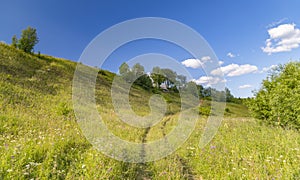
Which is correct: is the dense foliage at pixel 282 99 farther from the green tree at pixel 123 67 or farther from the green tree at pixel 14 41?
the green tree at pixel 14 41

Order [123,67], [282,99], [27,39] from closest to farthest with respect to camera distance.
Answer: [282,99] → [123,67] → [27,39]

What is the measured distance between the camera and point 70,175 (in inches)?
142

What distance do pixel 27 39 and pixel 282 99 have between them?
40423 mm

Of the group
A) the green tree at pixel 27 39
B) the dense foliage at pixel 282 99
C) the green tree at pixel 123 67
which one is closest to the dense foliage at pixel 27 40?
the green tree at pixel 27 39

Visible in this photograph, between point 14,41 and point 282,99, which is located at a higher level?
point 14,41

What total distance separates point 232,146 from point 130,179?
392 centimetres

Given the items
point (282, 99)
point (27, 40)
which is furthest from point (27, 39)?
point (282, 99)

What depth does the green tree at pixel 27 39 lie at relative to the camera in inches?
1270

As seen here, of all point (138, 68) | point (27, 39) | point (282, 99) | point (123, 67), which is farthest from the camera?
point (27, 39)

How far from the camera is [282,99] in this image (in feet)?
32.3

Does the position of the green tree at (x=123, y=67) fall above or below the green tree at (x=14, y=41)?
below

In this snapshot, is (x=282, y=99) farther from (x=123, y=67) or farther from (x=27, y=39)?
(x=27, y=39)

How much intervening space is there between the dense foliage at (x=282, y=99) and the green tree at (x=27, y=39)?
127 feet

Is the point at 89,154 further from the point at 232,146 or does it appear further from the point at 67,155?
the point at 232,146
